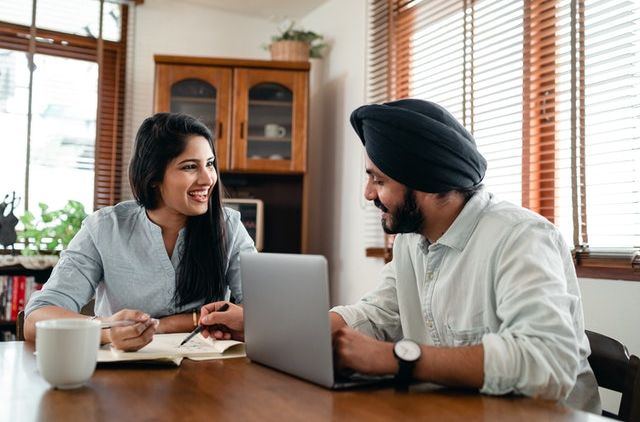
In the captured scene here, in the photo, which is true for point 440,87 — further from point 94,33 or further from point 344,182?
point 94,33

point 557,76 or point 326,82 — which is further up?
point 326,82

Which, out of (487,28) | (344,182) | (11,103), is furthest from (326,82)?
(11,103)

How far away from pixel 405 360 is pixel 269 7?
145 inches

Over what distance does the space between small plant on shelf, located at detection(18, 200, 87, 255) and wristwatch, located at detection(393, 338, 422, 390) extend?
110 inches

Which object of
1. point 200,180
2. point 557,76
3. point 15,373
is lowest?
point 15,373

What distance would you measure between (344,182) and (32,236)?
1767 millimetres

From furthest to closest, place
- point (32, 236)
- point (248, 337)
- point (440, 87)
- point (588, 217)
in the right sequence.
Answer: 1. point (32, 236)
2. point (440, 87)
3. point (588, 217)
4. point (248, 337)

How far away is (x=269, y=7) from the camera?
4.25 m

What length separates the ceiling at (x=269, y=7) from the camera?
163 inches

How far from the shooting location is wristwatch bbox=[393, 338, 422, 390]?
95cm

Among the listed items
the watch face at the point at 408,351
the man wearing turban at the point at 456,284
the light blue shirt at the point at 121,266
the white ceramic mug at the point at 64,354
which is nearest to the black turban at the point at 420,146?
the man wearing turban at the point at 456,284

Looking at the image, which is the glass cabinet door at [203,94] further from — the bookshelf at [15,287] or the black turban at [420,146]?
the black turban at [420,146]

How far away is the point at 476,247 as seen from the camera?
1.20 m

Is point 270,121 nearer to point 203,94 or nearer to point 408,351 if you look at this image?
point 203,94
